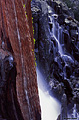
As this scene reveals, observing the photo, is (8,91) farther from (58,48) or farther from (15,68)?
(58,48)

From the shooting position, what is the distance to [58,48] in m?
13.4

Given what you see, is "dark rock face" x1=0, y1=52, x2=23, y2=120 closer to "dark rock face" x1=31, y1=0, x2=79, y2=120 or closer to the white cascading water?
the white cascading water

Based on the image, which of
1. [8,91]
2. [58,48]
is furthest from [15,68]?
[58,48]

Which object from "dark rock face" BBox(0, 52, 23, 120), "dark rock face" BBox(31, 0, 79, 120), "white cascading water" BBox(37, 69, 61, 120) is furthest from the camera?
"dark rock face" BBox(31, 0, 79, 120)

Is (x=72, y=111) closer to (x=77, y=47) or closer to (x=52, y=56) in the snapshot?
(x=52, y=56)

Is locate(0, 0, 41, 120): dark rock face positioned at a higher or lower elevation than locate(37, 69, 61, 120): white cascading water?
higher

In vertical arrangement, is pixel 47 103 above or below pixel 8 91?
below

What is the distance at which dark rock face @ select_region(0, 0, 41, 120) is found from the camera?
8.51 feet

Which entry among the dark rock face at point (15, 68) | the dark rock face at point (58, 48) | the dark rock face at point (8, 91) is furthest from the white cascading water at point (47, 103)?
the dark rock face at point (8, 91)

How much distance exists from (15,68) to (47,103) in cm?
706

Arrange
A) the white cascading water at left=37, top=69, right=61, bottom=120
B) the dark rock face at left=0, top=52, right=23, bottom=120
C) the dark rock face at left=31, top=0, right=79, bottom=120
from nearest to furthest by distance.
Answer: the dark rock face at left=0, top=52, right=23, bottom=120
the white cascading water at left=37, top=69, right=61, bottom=120
the dark rock face at left=31, top=0, right=79, bottom=120

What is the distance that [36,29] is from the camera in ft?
34.6

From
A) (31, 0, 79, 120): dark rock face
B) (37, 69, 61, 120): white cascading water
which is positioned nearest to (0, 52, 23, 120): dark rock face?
(37, 69, 61, 120): white cascading water

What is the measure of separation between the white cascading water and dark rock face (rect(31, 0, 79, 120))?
0.50 meters
